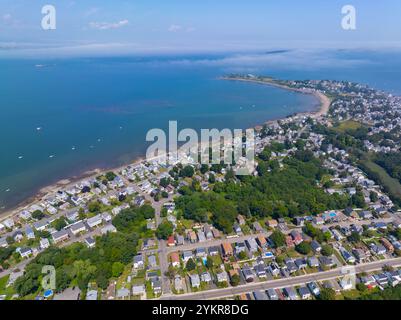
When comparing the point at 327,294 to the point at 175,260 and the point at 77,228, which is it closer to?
the point at 175,260

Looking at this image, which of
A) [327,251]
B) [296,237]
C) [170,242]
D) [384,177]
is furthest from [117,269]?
[384,177]

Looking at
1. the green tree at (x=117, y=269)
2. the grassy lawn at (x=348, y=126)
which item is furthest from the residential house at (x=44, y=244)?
the grassy lawn at (x=348, y=126)

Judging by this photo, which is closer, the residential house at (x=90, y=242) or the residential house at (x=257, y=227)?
the residential house at (x=90, y=242)

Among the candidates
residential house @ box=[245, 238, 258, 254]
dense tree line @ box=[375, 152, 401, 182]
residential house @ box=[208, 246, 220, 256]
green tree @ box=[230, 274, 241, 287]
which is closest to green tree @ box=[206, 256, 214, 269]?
residential house @ box=[208, 246, 220, 256]

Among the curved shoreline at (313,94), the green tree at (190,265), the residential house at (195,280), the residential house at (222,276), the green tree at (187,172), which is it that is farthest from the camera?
the curved shoreline at (313,94)

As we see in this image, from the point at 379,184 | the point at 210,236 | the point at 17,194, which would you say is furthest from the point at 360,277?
the point at 17,194

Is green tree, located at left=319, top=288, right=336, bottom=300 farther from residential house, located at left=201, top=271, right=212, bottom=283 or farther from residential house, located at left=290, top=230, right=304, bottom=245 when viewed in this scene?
residential house, located at left=201, top=271, right=212, bottom=283

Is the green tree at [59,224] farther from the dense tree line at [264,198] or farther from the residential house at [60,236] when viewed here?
the dense tree line at [264,198]
